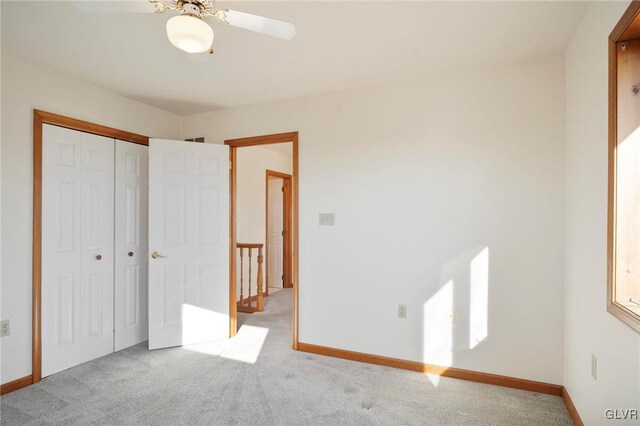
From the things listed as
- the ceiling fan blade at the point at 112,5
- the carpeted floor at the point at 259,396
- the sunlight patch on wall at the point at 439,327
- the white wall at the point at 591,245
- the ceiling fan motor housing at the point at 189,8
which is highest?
the ceiling fan motor housing at the point at 189,8

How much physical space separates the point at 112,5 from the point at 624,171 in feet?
7.47

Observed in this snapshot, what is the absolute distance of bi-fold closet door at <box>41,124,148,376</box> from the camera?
281 cm

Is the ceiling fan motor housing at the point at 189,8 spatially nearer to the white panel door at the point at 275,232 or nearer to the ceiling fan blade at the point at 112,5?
the ceiling fan blade at the point at 112,5

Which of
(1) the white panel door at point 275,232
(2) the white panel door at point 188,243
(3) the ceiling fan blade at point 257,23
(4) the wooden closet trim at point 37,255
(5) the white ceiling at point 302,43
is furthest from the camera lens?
(1) the white panel door at point 275,232

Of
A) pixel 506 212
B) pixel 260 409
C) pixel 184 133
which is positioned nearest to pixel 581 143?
pixel 506 212

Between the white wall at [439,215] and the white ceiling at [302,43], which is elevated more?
the white ceiling at [302,43]

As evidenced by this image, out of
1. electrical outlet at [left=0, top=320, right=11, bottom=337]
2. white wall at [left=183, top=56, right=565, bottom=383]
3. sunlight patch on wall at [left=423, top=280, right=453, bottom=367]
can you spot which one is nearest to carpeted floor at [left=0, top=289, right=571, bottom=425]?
sunlight patch on wall at [left=423, top=280, right=453, bottom=367]

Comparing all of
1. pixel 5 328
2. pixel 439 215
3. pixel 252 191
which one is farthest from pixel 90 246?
pixel 439 215

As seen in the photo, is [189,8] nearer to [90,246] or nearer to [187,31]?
[187,31]

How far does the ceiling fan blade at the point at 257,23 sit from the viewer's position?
59.1 inches

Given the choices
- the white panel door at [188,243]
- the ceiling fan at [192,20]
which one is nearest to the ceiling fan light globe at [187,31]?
the ceiling fan at [192,20]

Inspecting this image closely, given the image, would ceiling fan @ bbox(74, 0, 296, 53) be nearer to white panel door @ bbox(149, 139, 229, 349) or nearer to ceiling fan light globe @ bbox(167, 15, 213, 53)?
ceiling fan light globe @ bbox(167, 15, 213, 53)

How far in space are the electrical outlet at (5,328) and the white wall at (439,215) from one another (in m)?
2.25

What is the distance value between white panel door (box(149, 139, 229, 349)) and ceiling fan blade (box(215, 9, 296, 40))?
221 cm
